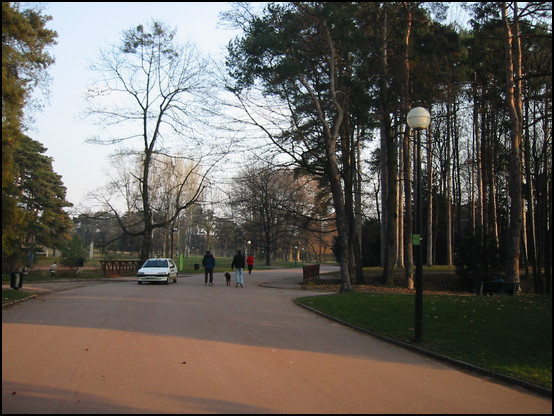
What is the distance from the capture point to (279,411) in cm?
538

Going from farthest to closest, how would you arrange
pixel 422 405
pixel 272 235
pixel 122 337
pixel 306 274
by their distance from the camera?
1. pixel 272 235
2. pixel 306 274
3. pixel 122 337
4. pixel 422 405

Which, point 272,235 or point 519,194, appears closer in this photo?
point 519,194

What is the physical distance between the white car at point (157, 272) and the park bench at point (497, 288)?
16238 millimetres

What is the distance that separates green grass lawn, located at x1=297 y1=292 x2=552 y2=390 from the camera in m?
7.77

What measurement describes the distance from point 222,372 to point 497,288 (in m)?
15.1

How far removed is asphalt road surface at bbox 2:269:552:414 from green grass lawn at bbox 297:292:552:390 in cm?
62

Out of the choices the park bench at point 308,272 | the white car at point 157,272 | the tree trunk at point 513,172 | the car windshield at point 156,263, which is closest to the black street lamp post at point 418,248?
the tree trunk at point 513,172

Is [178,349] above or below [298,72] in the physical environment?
below

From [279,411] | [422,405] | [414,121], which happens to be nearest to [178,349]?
[279,411]

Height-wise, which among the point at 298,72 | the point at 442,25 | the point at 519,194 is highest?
the point at 442,25

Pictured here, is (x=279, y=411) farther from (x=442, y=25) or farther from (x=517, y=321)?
(x=442, y=25)

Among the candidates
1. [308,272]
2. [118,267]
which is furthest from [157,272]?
[118,267]

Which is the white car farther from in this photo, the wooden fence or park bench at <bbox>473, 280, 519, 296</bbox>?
park bench at <bbox>473, 280, 519, 296</bbox>

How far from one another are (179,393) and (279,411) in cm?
138
